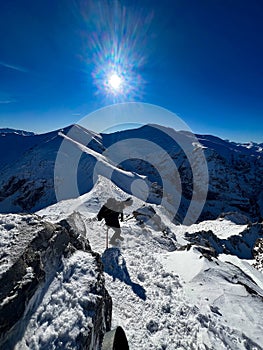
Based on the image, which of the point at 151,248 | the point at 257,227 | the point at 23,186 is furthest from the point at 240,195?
the point at 151,248

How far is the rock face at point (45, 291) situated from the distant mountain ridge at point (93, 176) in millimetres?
35408

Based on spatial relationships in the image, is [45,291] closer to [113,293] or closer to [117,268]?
[113,293]

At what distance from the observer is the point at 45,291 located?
17.9 ft

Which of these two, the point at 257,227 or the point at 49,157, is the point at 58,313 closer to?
the point at 257,227

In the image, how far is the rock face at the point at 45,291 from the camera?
14.4ft

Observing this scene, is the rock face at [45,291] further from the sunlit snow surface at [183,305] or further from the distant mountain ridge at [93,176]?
the distant mountain ridge at [93,176]

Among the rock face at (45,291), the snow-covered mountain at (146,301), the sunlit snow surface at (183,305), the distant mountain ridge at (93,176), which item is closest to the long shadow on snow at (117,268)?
the snow-covered mountain at (146,301)

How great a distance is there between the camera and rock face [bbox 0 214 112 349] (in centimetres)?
440

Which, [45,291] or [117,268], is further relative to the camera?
[117,268]

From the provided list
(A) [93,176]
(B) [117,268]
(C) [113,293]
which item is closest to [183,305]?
(C) [113,293]

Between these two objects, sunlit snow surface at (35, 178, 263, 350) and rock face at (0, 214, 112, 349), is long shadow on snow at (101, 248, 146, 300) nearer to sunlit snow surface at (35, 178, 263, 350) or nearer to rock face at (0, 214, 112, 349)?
sunlit snow surface at (35, 178, 263, 350)

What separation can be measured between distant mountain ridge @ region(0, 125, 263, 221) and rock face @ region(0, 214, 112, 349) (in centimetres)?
3541

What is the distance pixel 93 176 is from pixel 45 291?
145 ft

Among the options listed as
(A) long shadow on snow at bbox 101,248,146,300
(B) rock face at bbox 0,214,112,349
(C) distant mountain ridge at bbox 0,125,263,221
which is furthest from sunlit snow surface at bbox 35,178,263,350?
(C) distant mountain ridge at bbox 0,125,263,221
